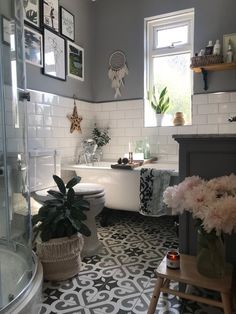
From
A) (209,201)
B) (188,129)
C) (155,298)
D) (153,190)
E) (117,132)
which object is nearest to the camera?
(209,201)

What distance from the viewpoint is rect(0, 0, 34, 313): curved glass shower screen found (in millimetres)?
1678

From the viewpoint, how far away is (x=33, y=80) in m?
2.55

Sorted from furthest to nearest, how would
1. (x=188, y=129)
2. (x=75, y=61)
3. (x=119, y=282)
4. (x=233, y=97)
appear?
1. (x=75, y=61)
2. (x=188, y=129)
3. (x=233, y=97)
4. (x=119, y=282)

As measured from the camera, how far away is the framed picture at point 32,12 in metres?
2.46

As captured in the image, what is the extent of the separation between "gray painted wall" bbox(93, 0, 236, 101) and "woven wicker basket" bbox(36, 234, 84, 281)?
2.11 m

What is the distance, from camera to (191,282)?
1211mm

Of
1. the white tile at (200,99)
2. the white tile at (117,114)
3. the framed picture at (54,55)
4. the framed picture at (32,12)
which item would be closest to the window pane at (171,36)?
the white tile at (200,99)

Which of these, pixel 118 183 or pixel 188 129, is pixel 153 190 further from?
pixel 188 129

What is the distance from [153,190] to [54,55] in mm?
1735

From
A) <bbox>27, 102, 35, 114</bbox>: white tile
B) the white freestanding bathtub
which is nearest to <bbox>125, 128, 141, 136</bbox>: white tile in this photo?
the white freestanding bathtub

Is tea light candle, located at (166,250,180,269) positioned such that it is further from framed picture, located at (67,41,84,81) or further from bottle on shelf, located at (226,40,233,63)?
framed picture, located at (67,41,84,81)

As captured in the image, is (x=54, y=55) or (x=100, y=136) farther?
(x=100, y=136)

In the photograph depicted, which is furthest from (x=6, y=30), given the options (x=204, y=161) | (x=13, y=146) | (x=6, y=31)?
(x=204, y=161)

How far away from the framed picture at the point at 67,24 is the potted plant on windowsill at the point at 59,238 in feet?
6.70
